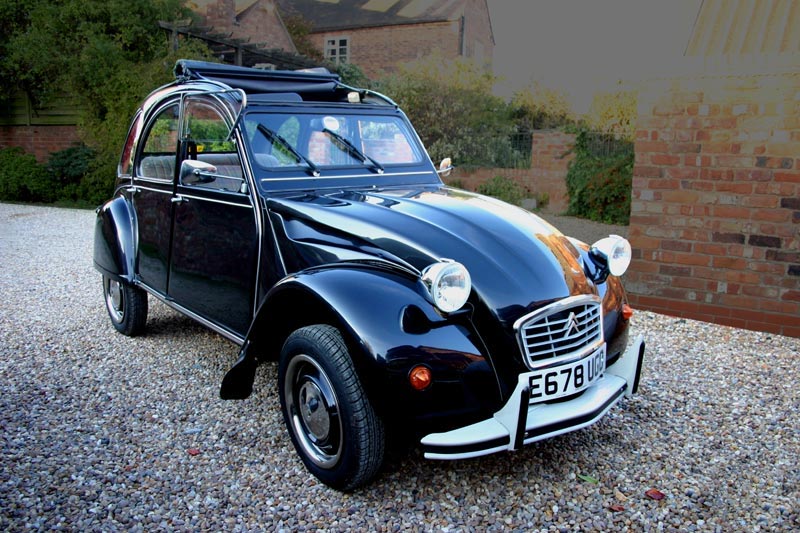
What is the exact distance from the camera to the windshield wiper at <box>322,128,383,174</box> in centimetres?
420

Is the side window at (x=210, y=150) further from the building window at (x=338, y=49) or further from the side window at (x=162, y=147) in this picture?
the building window at (x=338, y=49)

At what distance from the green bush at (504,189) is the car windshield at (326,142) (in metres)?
9.69

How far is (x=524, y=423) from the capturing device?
269cm

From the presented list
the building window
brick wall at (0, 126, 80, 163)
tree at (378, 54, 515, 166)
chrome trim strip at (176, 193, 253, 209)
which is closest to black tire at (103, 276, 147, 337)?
chrome trim strip at (176, 193, 253, 209)

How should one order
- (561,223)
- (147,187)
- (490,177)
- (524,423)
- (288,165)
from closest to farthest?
1. (524,423)
2. (288,165)
3. (147,187)
4. (561,223)
5. (490,177)

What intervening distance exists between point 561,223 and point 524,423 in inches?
411

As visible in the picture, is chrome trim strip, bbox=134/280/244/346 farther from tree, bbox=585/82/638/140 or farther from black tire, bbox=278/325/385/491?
tree, bbox=585/82/638/140

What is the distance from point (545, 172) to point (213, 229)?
11.6 meters

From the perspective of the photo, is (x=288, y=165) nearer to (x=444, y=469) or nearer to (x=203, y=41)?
(x=444, y=469)

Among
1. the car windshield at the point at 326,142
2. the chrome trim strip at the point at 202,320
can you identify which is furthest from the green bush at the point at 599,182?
the chrome trim strip at the point at 202,320

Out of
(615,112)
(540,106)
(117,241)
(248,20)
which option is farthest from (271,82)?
(248,20)

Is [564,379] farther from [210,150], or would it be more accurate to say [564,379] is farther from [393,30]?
[393,30]

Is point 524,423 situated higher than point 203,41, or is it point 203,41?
point 203,41

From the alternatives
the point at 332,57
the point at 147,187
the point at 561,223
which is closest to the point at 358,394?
the point at 147,187
